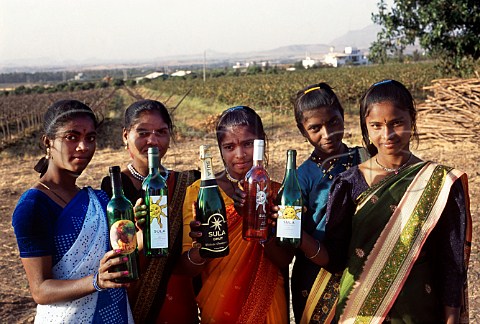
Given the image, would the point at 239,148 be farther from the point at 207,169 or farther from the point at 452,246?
the point at 452,246

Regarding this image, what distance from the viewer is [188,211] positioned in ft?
8.15

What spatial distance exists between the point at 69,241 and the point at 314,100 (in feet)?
4.61

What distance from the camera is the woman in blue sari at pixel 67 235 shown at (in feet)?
6.73

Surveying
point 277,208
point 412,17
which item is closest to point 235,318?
point 277,208

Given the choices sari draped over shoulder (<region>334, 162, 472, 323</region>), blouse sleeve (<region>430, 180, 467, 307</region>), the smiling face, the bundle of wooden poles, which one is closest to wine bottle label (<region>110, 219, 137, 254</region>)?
sari draped over shoulder (<region>334, 162, 472, 323</region>)

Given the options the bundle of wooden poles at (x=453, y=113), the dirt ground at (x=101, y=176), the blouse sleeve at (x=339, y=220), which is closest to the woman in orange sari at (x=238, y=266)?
the blouse sleeve at (x=339, y=220)

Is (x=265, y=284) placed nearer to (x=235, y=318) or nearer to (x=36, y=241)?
(x=235, y=318)

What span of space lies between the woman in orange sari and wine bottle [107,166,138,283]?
0.42 meters

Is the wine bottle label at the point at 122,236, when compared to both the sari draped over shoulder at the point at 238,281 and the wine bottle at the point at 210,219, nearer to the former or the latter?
the wine bottle at the point at 210,219

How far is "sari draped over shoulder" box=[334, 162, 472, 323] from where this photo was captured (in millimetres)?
2189

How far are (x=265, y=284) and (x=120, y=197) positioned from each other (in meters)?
0.85

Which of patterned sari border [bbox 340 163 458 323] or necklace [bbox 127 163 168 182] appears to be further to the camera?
necklace [bbox 127 163 168 182]

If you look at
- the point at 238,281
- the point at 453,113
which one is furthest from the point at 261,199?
the point at 453,113

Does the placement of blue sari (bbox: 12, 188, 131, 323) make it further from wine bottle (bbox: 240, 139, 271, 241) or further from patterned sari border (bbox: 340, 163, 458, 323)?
patterned sari border (bbox: 340, 163, 458, 323)
